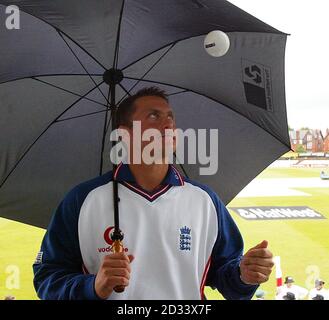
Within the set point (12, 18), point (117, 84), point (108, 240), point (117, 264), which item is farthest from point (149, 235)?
point (12, 18)

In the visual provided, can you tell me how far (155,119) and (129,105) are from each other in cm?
11

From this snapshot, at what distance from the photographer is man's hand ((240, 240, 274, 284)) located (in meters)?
1.27

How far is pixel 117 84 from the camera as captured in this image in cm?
153

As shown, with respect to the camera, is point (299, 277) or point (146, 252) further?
point (299, 277)

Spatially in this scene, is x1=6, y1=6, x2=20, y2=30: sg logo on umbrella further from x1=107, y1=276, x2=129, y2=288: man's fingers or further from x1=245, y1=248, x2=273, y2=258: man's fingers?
x1=245, y1=248, x2=273, y2=258: man's fingers

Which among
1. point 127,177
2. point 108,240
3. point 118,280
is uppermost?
point 127,177

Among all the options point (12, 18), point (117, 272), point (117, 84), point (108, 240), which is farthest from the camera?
point (117, 84)

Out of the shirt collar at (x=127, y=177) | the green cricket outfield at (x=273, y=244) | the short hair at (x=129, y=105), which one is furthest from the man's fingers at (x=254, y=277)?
the green cricket outfield at (x=273, y=244)

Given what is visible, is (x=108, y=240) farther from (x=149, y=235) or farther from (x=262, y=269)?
(x=262, y=269)

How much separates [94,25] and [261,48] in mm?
620

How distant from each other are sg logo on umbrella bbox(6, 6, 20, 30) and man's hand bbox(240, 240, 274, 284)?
3.35 ft

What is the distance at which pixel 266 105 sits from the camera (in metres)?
1.60
